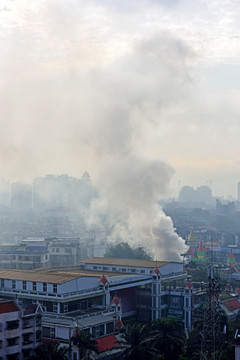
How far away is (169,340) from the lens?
43062 millimetres

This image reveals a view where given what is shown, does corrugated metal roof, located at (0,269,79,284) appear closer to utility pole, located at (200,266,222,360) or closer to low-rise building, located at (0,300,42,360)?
low-rise building, located at (0,300,42,360)

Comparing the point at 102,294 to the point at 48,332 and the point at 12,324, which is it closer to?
the point at 48,332

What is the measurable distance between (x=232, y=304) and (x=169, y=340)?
2288 centimetres

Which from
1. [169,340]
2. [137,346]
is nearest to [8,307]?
[137,346]

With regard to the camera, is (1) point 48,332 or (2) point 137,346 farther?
(1) point 48,332

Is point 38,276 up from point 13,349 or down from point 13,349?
up

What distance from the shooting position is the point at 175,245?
291 ft

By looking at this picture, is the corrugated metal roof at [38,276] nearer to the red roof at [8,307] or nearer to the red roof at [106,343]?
the red roof at [106,343]

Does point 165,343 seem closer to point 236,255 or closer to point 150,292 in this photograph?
point 150,292

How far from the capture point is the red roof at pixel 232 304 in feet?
207

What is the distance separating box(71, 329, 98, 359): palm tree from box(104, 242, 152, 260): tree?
54.3 m

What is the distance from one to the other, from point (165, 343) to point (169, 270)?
20.4m

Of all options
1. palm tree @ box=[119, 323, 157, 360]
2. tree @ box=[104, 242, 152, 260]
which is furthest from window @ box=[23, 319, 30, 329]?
tree @ box=[104, 242, 152, 260]

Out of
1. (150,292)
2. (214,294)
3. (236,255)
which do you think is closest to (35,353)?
(214,294)
